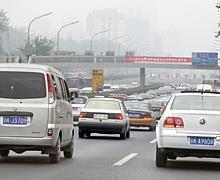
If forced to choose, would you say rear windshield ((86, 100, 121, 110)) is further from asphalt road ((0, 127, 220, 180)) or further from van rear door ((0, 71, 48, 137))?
van rear door ((0, 71, 48, 137))

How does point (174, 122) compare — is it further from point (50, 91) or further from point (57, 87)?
point (57, 87)

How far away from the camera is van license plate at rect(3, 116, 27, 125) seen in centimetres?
1670

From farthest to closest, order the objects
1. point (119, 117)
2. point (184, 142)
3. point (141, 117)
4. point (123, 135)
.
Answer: point (141, 117)
point (123, 135)
point (119, 117)
point (184, 142)

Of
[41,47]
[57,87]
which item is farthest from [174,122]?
[41,47]

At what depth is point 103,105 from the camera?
99.6 ft

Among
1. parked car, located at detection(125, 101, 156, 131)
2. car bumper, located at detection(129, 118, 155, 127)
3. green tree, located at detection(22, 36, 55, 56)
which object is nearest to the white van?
parked car, located at detection(125, 101, 156, 131)

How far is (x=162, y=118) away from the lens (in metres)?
16.6

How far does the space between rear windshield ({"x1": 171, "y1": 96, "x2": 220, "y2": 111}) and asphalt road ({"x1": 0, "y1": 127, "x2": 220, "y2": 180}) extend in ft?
4.19

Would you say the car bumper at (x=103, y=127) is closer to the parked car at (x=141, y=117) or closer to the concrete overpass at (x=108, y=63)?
the parked car at (x=141, y=117)

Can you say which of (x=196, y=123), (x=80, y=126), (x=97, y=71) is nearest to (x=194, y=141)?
(x=196, y=123)

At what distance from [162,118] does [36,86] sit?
8.91 ft

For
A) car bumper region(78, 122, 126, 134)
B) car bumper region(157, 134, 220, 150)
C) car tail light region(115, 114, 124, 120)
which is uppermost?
car bumper region(157, 134, 220, 150)

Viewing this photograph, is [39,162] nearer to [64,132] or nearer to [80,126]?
[64,132]

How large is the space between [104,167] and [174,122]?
1.74m
